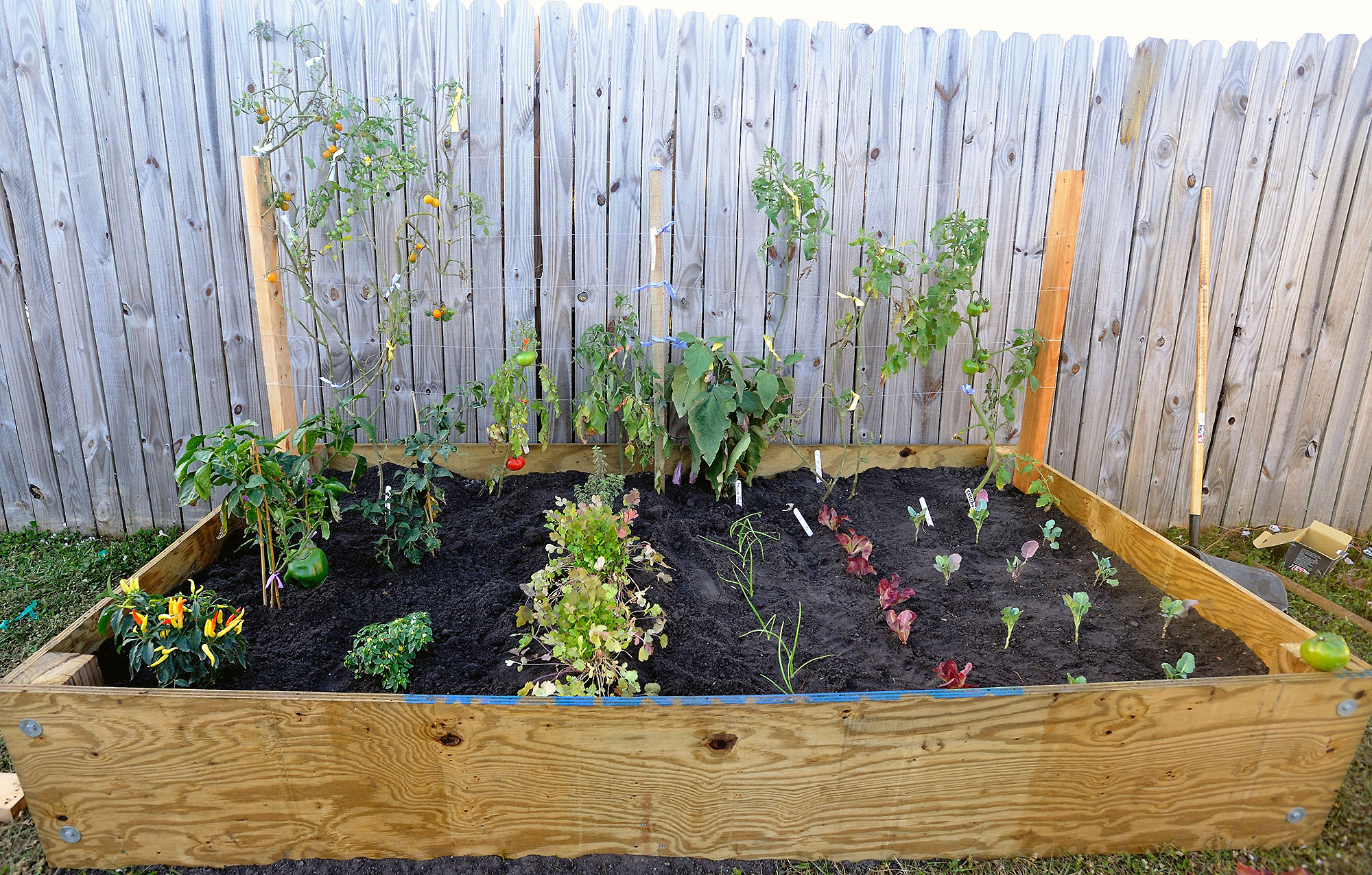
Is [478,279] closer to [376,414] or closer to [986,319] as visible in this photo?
[376,414]

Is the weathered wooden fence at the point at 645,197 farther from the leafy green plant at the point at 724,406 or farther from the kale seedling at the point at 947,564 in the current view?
the kale seedling at the point at 947,564

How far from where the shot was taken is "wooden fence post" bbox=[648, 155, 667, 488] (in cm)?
265

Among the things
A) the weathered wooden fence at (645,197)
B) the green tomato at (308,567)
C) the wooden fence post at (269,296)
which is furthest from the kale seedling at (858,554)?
the wooden fence post at (269,296)

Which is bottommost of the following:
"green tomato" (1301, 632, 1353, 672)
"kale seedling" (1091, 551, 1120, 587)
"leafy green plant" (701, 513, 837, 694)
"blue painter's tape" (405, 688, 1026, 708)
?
"leafy green plant" (701, 513, 837, 694)

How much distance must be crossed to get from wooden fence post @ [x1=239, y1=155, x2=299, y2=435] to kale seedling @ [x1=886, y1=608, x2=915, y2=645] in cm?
220

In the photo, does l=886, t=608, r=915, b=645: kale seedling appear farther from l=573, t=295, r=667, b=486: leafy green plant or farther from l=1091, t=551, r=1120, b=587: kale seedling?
l=573, t=295, r=667, b=486: leafy green plant

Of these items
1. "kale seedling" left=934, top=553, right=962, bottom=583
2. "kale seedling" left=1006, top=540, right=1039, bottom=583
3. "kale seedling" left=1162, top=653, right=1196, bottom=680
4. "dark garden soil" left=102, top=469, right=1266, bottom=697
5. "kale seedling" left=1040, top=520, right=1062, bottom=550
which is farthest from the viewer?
"kale seedling" left=1040, top=520, right=1062, bottom=550

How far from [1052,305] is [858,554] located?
1421 millimetres

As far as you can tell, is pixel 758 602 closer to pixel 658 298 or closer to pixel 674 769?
pixel 674 769

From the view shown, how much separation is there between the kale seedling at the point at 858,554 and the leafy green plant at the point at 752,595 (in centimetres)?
26

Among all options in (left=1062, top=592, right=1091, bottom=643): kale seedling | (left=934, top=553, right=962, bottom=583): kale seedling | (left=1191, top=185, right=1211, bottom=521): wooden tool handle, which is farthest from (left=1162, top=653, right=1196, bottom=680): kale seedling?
(left=1191, top=185, right=1211, bottom=521): wooden tool handle

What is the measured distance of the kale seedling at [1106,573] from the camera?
2283 mm

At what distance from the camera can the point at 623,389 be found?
2805 millimetres

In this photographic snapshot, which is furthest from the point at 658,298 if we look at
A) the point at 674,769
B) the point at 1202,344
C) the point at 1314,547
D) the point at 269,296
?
the point at 1314,547
